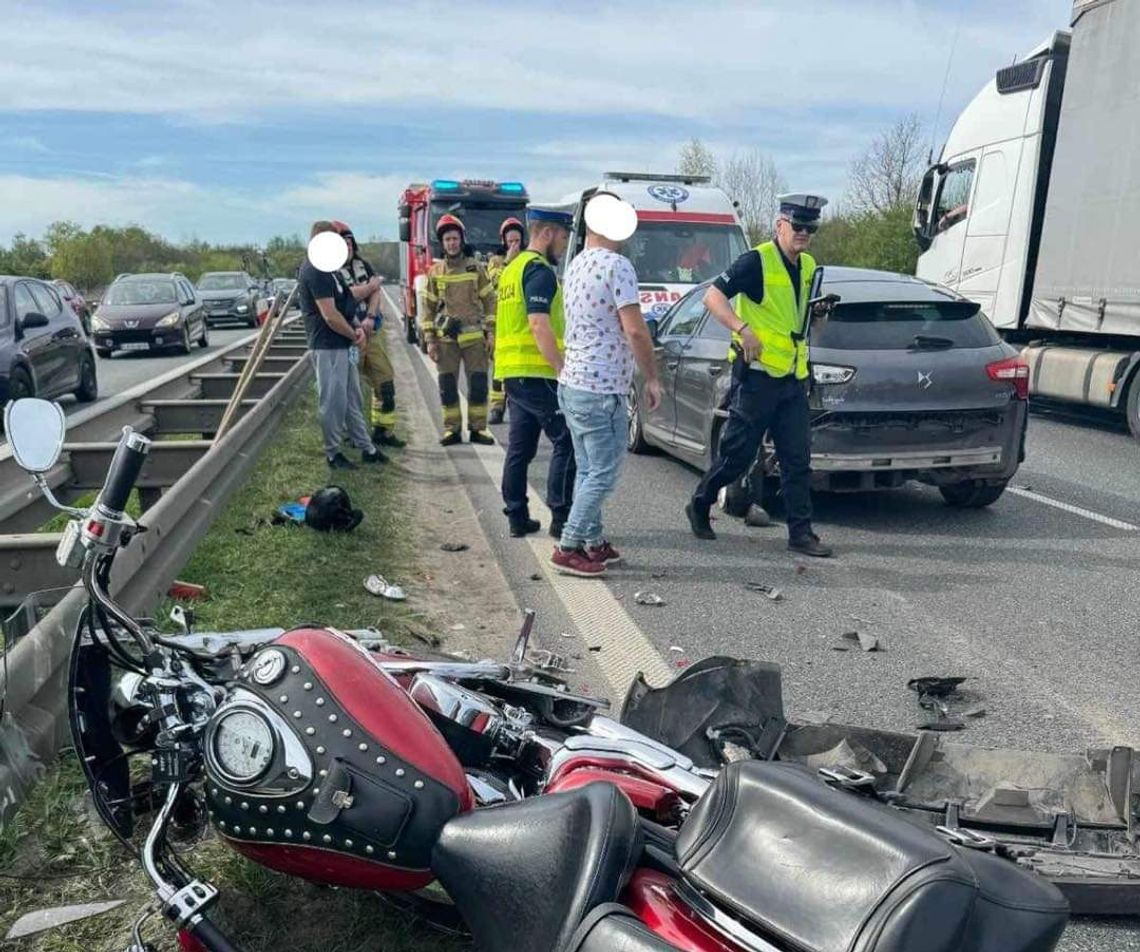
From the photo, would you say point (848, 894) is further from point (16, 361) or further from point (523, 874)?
point (16, 361)

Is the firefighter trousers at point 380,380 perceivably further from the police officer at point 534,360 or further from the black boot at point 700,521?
the black boot at point 700,521

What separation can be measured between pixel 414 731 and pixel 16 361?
38.0ft

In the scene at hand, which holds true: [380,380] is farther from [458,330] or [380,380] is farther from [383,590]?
[383,590]

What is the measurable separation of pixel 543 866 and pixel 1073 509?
7.01 m

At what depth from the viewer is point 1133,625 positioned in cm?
516

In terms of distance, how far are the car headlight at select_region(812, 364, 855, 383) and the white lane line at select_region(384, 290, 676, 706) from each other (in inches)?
77.6

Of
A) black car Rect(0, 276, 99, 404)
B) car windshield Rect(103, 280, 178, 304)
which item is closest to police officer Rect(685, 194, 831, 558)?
black car Rect(0, 276, 99, 404)

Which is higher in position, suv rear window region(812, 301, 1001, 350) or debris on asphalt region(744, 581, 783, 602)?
suv rear window region(812, 301, 1001, 350)

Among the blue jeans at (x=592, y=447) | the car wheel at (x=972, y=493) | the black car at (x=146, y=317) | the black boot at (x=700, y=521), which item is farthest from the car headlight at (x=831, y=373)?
the black car at (x=146, y=317)

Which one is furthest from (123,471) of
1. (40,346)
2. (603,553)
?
(40,346)

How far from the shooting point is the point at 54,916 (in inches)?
100

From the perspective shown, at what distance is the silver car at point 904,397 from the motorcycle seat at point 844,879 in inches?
210

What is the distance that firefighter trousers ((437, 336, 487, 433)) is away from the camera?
10297 mm

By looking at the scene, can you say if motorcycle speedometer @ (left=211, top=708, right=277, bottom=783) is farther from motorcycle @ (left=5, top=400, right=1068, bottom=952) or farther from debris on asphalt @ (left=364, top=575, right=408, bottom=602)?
debris on asphalt @ (left=364, top=575, right=408, bottom=602)
